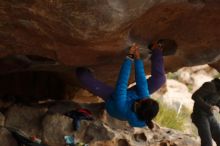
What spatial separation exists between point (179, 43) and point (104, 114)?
167cm

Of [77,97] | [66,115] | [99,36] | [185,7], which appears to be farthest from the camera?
[77,97]

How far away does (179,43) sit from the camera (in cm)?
559

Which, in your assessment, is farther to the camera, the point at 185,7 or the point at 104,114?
the point at 104,114

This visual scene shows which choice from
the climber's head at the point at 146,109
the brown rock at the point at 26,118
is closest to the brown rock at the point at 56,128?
the brown rock at the point at 26,118

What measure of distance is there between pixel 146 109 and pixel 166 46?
5.84 feet

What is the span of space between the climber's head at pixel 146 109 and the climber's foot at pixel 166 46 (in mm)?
1201

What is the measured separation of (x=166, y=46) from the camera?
224 inches

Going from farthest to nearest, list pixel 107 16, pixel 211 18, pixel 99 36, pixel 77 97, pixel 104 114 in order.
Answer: pixel 77 97, pixel 104 114, pixel 211 18, pixel 99 36, pixel 107 16

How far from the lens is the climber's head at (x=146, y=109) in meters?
4.10

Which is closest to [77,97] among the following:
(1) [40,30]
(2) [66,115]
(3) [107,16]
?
(2) [66,115]

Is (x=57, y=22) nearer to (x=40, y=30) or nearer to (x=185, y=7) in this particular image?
(x=40, y=30)

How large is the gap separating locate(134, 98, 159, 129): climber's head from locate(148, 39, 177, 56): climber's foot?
120 cm

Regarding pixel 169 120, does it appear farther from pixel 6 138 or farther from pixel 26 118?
pixel 6 138

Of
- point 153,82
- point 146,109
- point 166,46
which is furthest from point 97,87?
point 166,46
